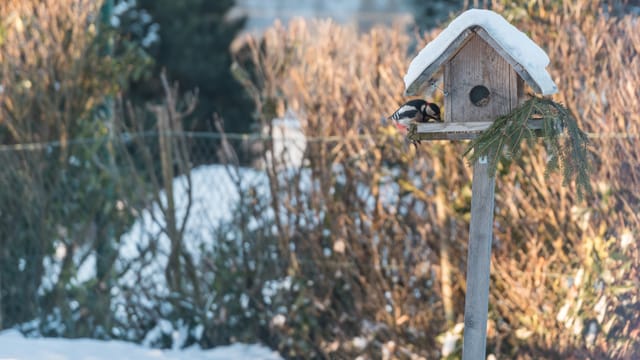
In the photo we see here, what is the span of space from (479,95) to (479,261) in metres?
0.65

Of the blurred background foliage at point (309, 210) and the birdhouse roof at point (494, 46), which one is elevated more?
the birdhouse roof at point (494, 46)

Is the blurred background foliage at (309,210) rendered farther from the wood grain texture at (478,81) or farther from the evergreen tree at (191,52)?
the evergreen tree at (191,52)

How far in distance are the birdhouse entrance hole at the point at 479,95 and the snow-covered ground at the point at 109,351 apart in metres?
2.75

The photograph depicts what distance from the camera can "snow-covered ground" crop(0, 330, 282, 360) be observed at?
5488mm

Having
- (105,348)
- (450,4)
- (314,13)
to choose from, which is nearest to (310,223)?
(105,348)

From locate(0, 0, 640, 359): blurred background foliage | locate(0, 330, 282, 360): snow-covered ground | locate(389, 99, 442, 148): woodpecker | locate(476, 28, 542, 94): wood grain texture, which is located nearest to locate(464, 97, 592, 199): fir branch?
locate(476, 28, 542, 94): wood grain texture

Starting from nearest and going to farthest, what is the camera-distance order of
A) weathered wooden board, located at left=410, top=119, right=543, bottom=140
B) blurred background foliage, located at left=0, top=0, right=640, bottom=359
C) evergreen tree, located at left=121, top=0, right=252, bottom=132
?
weathered wooden board, located at left=410, top=119, right=543, bottom=140 < blurred background foliage, located at left=0, top=0, right=640, bottom=359 < evergreen tree, located at left=121, top=0, right=252, bottom=132

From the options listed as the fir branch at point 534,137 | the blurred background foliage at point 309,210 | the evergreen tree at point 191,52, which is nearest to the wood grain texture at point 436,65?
the fir branch at point 534,137

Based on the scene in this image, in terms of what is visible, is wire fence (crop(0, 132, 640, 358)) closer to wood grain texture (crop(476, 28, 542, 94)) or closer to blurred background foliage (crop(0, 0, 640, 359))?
blurred background foliage (crop(0, 0, 640, 359))

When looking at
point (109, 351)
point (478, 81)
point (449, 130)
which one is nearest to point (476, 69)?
point (478, 81)

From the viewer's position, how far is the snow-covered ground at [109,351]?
549 centimetres

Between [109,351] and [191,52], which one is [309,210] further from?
[191,52]

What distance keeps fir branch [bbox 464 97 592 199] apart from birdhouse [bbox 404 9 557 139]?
87 millimetres

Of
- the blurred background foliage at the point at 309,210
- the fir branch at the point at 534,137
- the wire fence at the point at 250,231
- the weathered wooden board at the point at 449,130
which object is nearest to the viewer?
the fir branch at the point at 534,137
